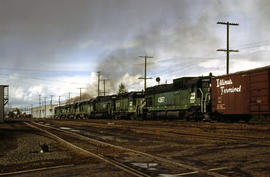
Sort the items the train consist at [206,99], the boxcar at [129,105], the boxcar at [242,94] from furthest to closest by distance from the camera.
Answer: the boxcar at [129,105], the train consist at [206,99], the boxcar at [242,94]

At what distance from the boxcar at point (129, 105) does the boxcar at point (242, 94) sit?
54.0ft

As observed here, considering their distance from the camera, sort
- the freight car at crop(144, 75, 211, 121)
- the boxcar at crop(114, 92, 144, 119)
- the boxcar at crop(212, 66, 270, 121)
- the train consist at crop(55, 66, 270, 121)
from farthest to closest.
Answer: the boxcar at crop(114, 92, 144, 119)
the freight car at crop(144, 75, 211, 121)
the train consist at crop(55, 66, 270, 121)
the boxcar at crop(212, 66, 270, 121)

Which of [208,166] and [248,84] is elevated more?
[248,84]

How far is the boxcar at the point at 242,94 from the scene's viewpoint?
59.9ft

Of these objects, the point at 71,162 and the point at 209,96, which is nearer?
the point at 71,162

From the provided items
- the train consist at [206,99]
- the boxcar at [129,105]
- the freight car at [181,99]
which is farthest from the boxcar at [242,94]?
the boxcar at [129,105]

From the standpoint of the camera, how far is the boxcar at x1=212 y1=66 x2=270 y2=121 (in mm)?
18266

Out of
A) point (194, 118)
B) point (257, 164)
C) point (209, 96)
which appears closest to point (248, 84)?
point (209, 96)

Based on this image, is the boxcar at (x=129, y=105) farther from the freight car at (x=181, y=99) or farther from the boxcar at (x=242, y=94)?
the boxcar at (x=242, y=94)

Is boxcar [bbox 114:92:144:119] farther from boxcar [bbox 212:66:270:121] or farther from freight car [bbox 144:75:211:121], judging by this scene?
boxcar [bbox 212:66:270:121]

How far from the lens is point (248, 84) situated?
64.5ft

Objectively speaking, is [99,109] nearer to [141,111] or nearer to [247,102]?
[141,111]

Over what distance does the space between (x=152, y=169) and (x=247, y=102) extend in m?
15.0

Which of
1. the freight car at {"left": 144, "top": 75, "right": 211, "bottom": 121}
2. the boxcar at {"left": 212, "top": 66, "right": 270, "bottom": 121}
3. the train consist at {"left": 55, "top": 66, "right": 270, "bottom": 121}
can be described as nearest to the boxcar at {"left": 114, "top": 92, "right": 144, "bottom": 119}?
the train consist at {"left": 55, "top": 66, "right": 270, "bottom": 121}
